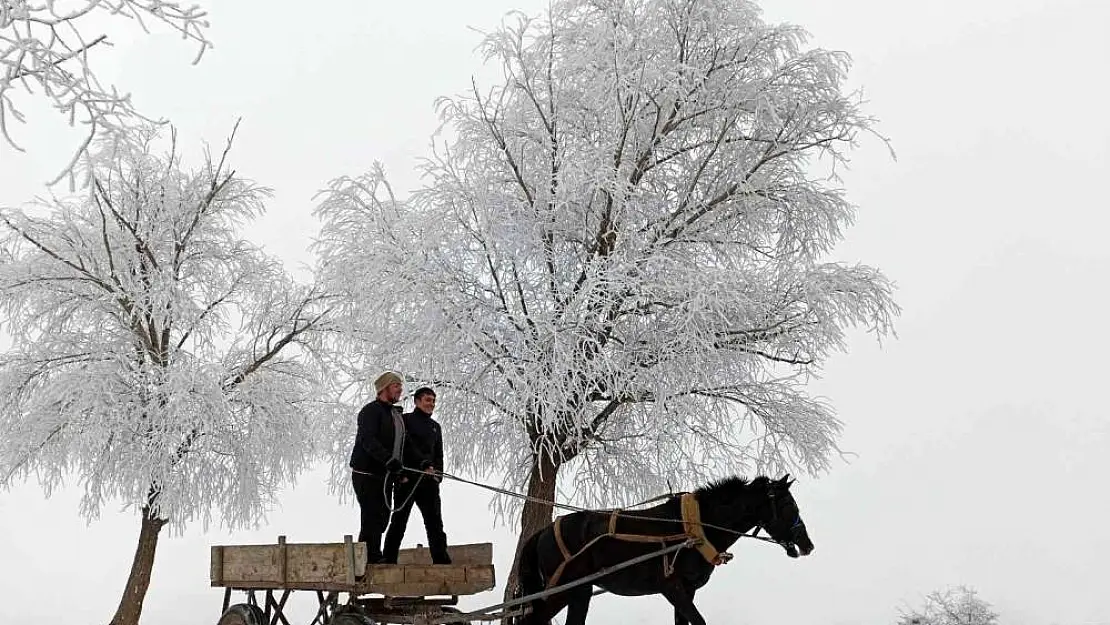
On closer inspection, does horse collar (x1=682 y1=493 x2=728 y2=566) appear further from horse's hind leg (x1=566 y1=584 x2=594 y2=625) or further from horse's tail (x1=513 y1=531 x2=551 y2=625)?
horse's tail (x1=513 y1=531 x2=551 y2=625)

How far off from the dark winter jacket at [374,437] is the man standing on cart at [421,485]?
0.22m

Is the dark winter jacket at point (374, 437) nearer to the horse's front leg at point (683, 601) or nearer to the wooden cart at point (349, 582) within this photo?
the wooden cart at point (349, 582)

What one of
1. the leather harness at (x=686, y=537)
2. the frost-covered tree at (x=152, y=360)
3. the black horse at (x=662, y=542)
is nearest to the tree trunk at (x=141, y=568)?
the frost-covered tree at (x=152, y=360)

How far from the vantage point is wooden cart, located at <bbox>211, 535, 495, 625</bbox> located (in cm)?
902

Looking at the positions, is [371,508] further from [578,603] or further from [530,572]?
[578,603]

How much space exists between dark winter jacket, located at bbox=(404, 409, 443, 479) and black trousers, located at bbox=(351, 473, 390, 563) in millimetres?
352

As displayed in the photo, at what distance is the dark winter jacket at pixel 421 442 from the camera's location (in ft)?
31.9

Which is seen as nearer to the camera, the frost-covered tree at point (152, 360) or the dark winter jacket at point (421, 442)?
the dark winter jacket at point (421, 442)

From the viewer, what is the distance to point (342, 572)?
907 cm

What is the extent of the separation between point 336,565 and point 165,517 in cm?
840

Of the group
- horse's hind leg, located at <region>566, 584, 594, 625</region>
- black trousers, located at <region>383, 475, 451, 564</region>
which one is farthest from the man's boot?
horse's hind leg, located at <region>566, 584, 594, 625</region>

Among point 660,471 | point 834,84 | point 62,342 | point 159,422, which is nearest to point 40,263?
point 62,342

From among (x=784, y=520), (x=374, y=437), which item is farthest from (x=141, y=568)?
(x=784, y=520)

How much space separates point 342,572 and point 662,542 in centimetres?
277
